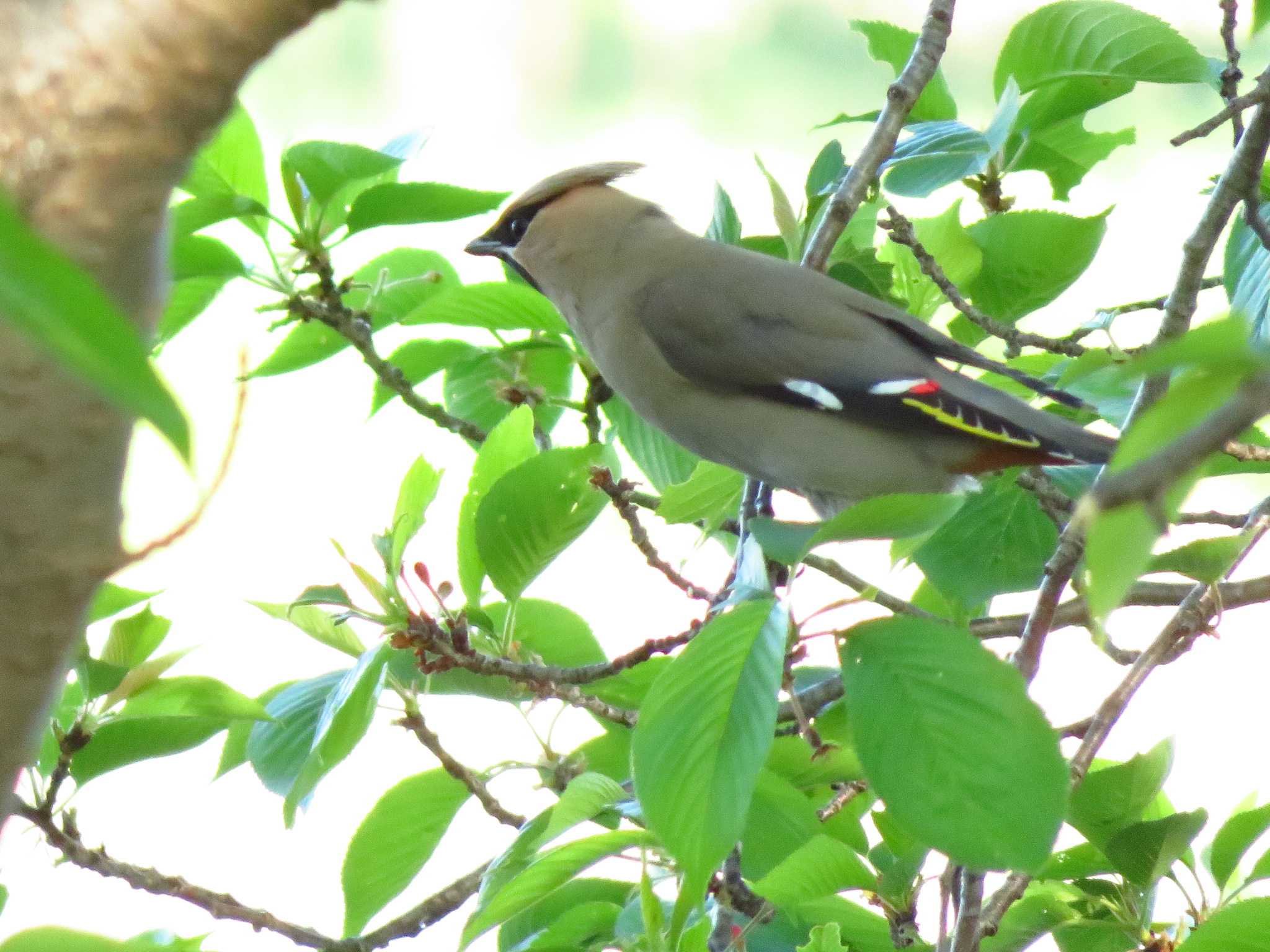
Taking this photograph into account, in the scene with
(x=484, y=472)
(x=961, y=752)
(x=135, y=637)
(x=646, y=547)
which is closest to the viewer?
(x=961, y=752)

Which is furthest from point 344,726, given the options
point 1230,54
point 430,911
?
point 1230,54

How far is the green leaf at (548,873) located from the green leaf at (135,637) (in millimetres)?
682

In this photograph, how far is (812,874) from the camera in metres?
1.83

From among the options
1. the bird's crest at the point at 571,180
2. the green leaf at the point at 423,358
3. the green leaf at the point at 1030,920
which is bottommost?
the green leaf at the point at 1030,920

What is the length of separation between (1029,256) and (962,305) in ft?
0.43

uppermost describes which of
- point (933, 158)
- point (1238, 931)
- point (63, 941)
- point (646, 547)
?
point (933, 158)

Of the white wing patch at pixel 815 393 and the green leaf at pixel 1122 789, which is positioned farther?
the white wing patch at pixel 815 393

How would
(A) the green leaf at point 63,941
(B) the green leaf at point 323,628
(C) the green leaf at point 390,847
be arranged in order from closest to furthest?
(A) the green leaf at point 63,941, (C) the green leaf at point 390,847, (B) the green leaf at point 323,628

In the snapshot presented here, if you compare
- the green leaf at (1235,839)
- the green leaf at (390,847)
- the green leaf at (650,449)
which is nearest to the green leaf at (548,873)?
the green leaf at (390,847)

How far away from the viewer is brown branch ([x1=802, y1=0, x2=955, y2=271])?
7.89 feet

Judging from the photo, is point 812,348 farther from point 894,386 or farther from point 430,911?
point 430,911

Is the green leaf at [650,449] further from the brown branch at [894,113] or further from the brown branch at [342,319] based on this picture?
the brown branch at [894,113]

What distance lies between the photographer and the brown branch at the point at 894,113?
2.40 metres

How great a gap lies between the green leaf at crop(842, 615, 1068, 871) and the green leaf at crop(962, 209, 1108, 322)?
3.91ft
